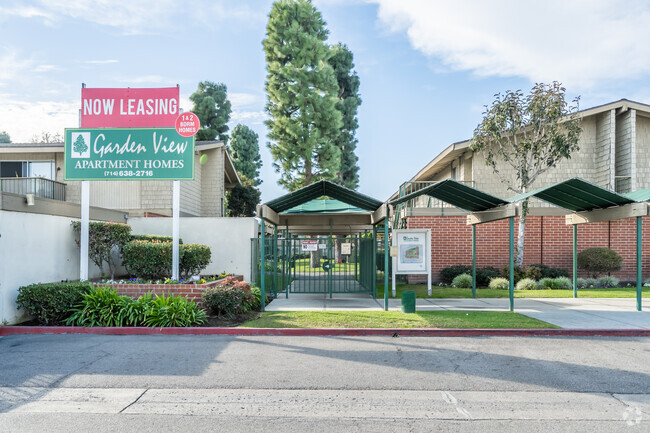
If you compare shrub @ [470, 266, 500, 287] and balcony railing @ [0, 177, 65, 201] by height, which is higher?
balcony railing @ [0, 177, 65, 201]

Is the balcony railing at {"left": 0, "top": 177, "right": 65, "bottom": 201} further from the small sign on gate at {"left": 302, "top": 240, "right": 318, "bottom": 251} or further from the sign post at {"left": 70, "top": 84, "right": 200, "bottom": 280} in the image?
the small sign on gate at {"left": 302, "top": 240, "right": 318, "bottom": 251}

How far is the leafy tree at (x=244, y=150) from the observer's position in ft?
133

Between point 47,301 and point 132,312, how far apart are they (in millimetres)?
1755

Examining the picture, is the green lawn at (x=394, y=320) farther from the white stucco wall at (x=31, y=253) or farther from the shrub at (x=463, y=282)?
the shrub at (x=463, y=282)

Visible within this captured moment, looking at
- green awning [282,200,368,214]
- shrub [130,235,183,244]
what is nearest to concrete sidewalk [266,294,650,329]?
green awning [282,200,368,214]

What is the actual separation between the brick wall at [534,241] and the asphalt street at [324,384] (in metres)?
9.83

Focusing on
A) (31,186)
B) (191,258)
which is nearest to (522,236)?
(191,258)

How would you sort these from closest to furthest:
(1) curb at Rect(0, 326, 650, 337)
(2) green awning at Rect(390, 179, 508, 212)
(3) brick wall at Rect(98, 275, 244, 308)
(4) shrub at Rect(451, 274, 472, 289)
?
1. (1) curb at Rect(0, 326, 650, 337)
2. (3) brick wall at Rect(98, 275, 244, 308)
3. (2) green awning at Rect(390, 179, 508, 212)
4. (4) shrub at Rect(451, 274, 472, 289)

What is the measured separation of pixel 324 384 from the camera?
602 cm

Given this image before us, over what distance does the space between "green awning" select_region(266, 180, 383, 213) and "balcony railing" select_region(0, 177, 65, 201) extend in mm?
10657

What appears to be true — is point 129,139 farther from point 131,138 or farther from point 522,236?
point 522,236

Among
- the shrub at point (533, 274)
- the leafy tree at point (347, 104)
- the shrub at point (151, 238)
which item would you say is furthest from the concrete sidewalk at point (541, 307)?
the leafy tree at point (347, 104)

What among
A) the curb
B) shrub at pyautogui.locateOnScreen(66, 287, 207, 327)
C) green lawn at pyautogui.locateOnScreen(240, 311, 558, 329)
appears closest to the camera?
the curb

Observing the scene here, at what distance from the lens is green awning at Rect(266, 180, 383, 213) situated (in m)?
12.3
